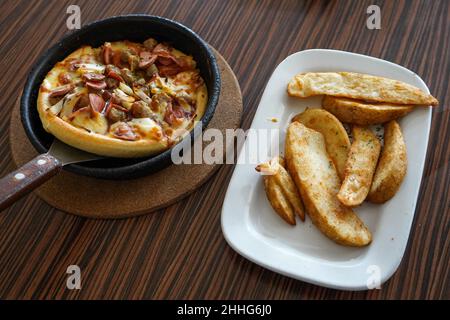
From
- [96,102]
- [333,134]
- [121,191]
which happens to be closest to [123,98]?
[96,102]

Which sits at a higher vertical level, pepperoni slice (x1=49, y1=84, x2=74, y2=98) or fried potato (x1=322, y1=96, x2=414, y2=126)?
fried potato (x1=322, y1=96, x2=414, y2=126)

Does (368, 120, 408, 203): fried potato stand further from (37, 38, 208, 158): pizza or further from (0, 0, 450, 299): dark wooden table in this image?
(37, 38, 208, 158): pizza

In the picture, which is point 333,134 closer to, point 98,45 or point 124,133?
point 124,133

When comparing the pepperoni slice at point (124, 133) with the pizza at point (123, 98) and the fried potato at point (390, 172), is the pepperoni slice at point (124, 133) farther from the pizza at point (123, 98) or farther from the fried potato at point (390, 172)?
the fried potato at point (390, 172)

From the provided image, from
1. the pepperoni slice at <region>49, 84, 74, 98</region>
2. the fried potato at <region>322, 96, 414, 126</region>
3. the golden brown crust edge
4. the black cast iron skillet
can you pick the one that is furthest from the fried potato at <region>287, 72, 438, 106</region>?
the pepperoni slice at <region>49, 84, 74, 98</region>

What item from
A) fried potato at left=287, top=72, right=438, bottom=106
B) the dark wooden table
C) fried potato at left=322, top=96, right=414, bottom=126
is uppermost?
fried potato at left=287, top=72, right=438, bottom=106

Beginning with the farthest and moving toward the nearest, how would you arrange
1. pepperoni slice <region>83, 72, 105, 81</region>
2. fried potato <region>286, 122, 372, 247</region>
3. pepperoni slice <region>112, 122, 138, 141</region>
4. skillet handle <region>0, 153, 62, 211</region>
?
pepperoni slice <region>83, 72, 105, 81</region> → pepperoni slice <region>112, 122, 138, 141</region> → fried potato <region>286, 122, 372, 247</region> → skillet handle <region>0, 153, 62, 211</region>

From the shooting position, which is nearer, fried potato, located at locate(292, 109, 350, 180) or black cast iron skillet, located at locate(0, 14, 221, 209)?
black cast iron skillet, located at locate(0, 14, 221, 209)
